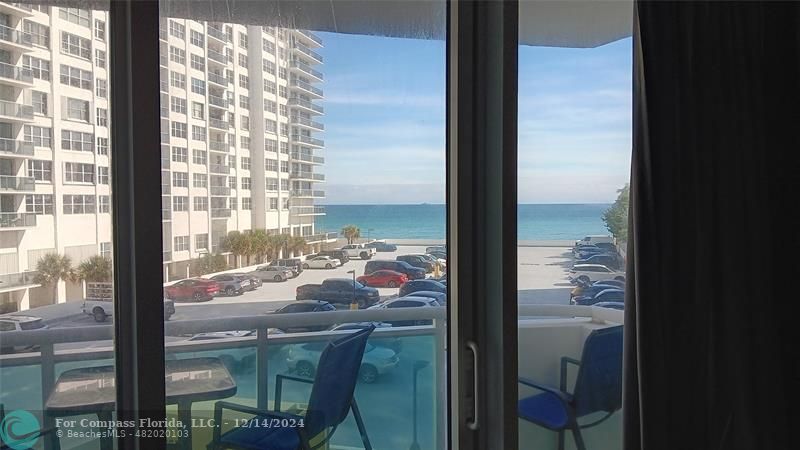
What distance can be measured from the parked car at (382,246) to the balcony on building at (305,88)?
1.45 feet

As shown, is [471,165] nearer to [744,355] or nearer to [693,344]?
[693,344]

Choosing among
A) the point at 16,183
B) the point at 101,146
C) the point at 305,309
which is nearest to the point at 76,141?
the point at 101,146

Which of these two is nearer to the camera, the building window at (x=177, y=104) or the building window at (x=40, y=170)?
the building window at (x=40, y=170)

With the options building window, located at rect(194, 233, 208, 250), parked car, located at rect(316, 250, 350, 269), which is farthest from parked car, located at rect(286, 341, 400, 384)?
building window, located at rect(194, 233, 208, 250)

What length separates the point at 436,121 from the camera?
65.5 inches

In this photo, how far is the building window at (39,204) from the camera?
51.9 inches

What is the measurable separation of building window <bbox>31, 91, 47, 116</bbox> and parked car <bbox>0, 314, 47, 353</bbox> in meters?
0.49

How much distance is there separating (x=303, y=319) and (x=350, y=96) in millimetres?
649

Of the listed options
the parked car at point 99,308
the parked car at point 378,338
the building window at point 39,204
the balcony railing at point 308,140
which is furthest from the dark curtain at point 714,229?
the building window at point 39,204

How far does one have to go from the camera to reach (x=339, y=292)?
1.61 m

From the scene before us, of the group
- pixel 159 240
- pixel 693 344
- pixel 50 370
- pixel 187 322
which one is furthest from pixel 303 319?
pixel 693 344

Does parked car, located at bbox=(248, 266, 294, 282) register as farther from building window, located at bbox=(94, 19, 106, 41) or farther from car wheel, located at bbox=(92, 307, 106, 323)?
building window, located at bbox=(94, 19, 106, 41)

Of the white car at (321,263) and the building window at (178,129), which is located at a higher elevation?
the building window at (178,129)

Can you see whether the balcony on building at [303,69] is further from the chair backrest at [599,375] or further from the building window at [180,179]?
the chair backrest at [599,375]
